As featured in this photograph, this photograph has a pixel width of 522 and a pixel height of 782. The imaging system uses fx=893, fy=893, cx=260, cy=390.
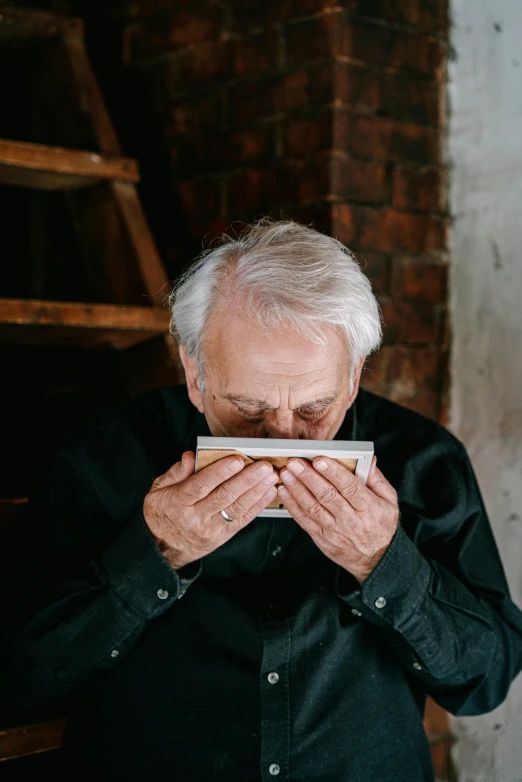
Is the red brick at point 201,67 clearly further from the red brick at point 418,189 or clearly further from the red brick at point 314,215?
the red brick at point 418,189

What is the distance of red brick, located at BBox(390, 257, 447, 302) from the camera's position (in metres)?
2.45

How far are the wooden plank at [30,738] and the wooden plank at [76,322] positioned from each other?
91 centimetres

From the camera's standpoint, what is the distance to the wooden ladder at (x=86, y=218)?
2.14 metres

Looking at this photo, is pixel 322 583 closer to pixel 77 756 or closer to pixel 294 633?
pixel 294 633

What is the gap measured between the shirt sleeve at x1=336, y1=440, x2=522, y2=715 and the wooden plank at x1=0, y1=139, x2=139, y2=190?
3.80 ft

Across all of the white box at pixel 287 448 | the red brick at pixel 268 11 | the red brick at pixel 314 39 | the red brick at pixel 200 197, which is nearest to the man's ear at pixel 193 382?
the white box at pixel 287 448

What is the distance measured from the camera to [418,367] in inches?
98.5

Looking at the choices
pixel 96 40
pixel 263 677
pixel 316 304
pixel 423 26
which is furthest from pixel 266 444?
pixel 96 40

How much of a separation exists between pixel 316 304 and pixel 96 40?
1.59 meters

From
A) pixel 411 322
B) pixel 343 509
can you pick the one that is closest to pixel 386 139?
pixel 411 322

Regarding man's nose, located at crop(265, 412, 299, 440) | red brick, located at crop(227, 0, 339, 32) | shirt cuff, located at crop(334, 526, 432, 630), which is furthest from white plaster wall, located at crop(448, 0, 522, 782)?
man's nose, located at crop(265, 412, 299, 440)

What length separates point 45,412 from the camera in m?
2.81

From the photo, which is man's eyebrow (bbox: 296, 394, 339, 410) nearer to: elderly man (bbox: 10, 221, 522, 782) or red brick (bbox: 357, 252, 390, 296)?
elderly man (bbox: 10, 221, 522, 782)

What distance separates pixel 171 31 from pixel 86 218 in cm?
64
